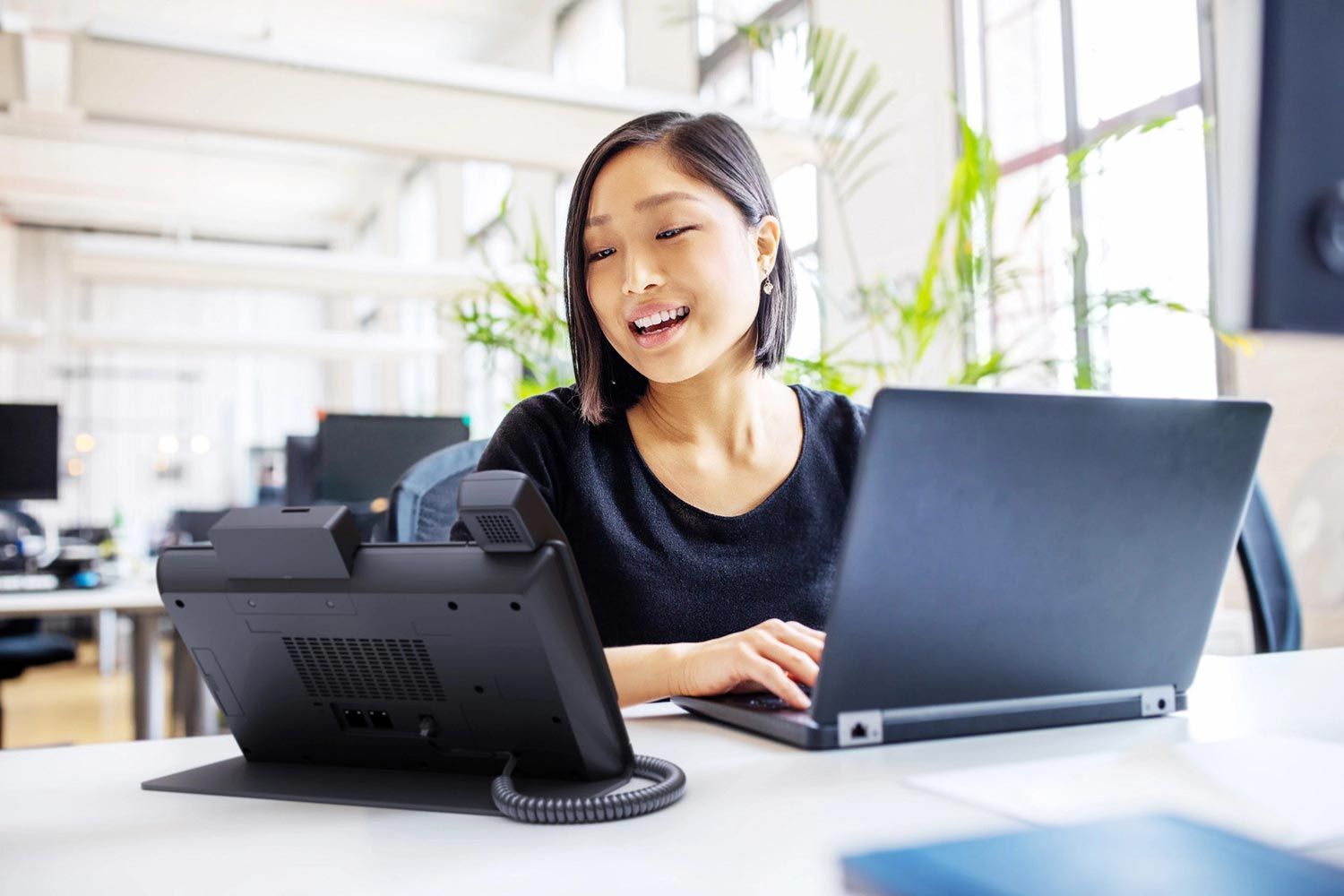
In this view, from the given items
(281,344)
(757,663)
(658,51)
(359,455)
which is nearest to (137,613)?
(359,455)

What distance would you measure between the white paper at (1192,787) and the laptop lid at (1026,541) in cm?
10

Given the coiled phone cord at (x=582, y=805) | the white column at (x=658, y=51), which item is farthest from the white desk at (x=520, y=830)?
the white column at (x=658, y=51)

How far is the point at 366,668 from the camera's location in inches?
32.0

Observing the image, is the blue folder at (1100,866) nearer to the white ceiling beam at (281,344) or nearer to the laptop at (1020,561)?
the laptop at (1020,561)

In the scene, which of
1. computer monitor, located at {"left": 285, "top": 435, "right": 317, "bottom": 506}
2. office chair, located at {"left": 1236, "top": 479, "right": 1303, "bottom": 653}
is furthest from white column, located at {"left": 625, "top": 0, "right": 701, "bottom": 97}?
office chair, located at {"left": 1236, "top": 479, "right": 1303, "bottom": 653}

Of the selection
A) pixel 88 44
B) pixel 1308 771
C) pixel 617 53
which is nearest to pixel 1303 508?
pixel 1308 771

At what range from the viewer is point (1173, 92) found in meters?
3.83

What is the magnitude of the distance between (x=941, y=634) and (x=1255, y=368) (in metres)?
3.07

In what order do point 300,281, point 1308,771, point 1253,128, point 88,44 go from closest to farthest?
1. point 1253,128
2. point 1308,771
3. point 88,44
4. point 300,281

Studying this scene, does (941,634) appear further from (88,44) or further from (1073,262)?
(88,44)

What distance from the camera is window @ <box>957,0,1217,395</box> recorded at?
366cm

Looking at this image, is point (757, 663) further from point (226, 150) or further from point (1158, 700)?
point (226, 150)

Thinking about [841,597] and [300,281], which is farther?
[300,281]

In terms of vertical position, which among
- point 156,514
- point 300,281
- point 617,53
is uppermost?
point 617,53
